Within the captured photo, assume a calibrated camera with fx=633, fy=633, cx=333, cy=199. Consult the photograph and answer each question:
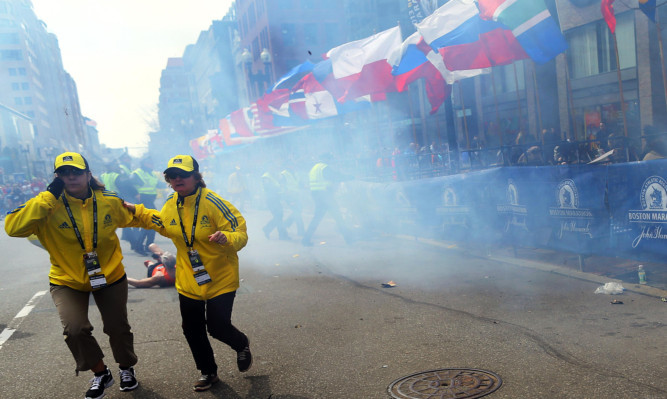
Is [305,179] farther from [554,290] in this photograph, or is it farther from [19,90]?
[19,90]

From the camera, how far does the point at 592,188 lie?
7.56 meters

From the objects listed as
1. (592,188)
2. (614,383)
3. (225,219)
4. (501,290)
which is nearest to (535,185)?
(592,188)

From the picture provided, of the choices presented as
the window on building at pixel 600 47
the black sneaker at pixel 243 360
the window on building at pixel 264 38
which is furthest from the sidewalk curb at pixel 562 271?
the window on building at pixel 264 38

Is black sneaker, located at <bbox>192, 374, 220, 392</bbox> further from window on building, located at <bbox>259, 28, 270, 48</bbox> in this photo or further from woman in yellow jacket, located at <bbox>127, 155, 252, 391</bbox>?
window on building, located at <bbox>259, 28, 270, 48</bbox>

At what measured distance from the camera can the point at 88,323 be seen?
13.3 feet

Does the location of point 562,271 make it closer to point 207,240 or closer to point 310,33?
point 207,240

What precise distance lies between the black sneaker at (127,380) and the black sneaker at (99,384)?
5.8 inches

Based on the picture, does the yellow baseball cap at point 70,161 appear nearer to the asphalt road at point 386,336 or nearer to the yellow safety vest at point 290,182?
the asphalt road at point 386,336

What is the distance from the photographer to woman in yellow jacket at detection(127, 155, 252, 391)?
4125 mm

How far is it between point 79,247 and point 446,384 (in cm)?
252

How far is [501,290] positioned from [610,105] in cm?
1337

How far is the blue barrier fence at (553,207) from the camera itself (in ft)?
23.0

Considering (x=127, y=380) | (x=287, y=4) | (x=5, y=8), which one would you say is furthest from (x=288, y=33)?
(x=127, y=380)

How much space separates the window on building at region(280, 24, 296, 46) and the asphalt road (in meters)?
34.3
